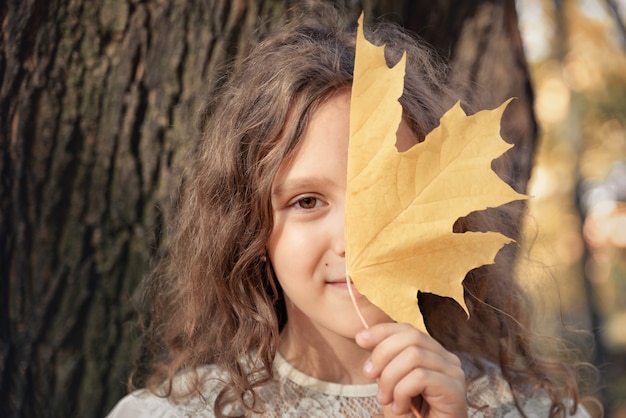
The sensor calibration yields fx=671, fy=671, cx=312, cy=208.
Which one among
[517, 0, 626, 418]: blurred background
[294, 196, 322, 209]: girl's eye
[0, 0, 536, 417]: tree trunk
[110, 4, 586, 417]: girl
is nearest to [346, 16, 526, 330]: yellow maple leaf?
[110, 4, 586, 417]: girl

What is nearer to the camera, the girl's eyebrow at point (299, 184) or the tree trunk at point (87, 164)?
the girl's eyebrow at point (299, 184)

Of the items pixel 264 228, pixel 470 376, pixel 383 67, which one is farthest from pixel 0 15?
pixel 470 376

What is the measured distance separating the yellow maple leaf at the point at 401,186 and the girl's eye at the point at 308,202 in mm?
298

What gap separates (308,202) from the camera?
138 cm

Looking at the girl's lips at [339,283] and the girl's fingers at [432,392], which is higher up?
the girl's lips at [339,283]

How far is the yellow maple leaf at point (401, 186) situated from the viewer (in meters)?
1.04

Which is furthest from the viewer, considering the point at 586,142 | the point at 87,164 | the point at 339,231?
the point at 586,142

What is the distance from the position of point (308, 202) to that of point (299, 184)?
0.05 meters

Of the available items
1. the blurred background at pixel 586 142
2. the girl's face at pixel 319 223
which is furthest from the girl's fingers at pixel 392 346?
the blurred background at pixel 586 142

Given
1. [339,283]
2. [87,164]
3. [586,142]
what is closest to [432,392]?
[339,283]

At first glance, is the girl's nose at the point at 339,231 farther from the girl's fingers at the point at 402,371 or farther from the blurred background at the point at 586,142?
the blurred background at the point at 586,142

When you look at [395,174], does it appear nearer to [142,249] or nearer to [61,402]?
[142,249]

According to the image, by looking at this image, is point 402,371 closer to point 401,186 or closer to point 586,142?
point 401,186

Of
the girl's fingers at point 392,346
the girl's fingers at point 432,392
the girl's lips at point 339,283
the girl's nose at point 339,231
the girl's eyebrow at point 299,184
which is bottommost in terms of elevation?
the girl's fingers at point 432,392
